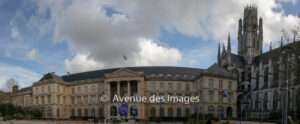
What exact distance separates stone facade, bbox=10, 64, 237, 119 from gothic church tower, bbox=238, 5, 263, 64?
83.6ft

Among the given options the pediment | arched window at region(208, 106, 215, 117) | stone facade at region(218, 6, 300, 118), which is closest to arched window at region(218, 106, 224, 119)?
arched window at region(208, 106, 215, 117)

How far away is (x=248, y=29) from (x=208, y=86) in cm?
4281

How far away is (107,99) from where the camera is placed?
6431 cm

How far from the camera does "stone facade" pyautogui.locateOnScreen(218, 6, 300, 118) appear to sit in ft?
175

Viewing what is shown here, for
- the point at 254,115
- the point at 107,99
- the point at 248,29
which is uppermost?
the point at 248,29

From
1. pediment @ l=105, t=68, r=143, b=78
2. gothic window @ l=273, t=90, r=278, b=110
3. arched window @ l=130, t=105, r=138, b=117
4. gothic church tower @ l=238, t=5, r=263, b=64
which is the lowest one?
arched window @ l=130, t=105, r=138, b=117

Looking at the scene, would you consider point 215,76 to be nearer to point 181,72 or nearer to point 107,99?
point 181,72

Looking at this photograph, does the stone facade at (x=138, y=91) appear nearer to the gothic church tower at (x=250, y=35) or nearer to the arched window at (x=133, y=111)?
the arched window at (x=133, y=111)

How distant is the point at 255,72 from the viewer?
239ft

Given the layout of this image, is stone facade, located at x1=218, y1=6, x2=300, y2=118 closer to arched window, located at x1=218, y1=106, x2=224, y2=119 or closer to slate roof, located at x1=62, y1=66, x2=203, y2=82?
arched window, located at x1=218, y1=106, x2=224, y2=119

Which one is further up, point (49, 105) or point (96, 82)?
point (96, 82)

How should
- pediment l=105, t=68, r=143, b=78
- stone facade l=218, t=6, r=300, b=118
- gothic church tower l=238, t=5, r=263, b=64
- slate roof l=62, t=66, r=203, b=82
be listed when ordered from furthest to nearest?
gothic church tower l=238, t=5, r=263, b=64
slate roof l=62, t=66, r=203, b=82
pediment l=105, t=68, r=143, b=78
stone facade l=218, t=6, r=300, b=118

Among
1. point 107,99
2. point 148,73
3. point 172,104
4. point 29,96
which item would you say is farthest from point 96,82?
point 29,96

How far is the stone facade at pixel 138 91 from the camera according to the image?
191 ft
